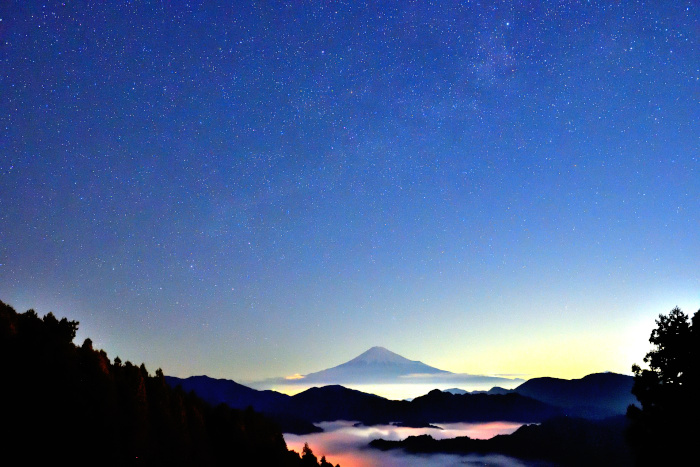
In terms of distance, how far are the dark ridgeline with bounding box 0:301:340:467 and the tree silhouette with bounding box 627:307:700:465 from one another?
3120 cm

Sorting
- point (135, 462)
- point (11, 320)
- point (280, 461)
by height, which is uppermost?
point (11, 320)

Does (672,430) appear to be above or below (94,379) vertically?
below

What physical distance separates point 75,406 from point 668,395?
34.9m

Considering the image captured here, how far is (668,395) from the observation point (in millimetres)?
26688

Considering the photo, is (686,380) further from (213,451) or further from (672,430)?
(213,451)

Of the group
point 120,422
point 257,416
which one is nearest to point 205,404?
point 257,416

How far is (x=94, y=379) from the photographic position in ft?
99.9

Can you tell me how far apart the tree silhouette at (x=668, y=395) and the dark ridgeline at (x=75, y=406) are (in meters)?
31.2

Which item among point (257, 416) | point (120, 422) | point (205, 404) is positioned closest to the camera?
point (120, 422)

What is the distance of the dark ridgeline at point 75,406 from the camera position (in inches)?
1000

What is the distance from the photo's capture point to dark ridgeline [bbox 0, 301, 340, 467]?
25391mm

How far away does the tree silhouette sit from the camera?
25453 mm

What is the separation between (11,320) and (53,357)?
4.55 m

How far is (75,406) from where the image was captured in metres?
28.1
